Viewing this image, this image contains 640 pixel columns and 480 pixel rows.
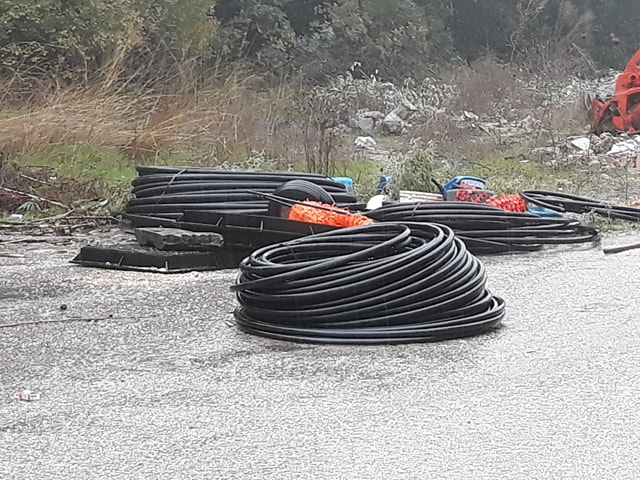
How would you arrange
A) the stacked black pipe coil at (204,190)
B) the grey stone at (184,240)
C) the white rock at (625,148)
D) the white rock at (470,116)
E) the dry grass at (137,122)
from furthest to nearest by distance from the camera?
1. the white rock at (470,116)
2. the white rock at (625,148)
3. the dry grass at (137,122)
4. the stacked black pipe coil at (204,190)
5. the grey stone at (184,240)

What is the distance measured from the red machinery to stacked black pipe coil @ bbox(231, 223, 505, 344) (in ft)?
41.6

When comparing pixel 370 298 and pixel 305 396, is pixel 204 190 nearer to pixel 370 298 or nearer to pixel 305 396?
pixel 370 298

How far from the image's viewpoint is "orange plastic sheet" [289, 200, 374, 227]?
6797mm

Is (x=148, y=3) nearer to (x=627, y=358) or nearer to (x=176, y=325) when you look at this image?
(x=176, y=325)

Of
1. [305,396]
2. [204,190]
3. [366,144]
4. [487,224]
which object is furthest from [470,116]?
[305,396]

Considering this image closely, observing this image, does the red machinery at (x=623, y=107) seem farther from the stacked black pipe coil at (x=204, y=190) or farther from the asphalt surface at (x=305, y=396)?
the asphalt surface at (x=305, y=396)

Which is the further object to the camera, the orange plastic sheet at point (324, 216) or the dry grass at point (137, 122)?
the dry grass at point (137, 122)

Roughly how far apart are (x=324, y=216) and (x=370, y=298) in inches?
81.8

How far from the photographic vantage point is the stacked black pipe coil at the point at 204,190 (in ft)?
24.4

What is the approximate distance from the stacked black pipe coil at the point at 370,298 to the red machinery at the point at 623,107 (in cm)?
1269

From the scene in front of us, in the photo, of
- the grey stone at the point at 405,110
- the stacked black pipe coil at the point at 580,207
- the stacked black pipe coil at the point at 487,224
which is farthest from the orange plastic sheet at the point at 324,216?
the grey stone at the point at 405,110

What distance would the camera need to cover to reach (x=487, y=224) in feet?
23.8

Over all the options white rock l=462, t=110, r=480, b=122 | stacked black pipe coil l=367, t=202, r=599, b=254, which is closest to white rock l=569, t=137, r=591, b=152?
white rock l=462, t=110, r=480, b=122

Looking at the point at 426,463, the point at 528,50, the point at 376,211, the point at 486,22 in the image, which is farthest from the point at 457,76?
the point at 426,463
